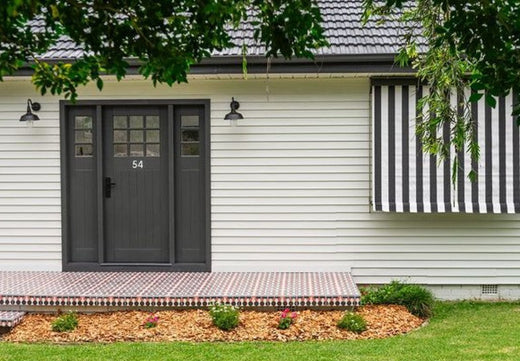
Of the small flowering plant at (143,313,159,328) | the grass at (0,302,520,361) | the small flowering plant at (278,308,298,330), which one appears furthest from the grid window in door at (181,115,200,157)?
the grass at (0,302,520,361)

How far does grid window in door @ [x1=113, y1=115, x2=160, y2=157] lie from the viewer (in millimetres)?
9188

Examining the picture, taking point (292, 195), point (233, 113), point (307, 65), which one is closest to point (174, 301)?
point (292, 195)

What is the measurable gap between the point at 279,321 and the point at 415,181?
2.83 metres

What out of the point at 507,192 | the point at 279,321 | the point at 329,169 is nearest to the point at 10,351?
the point at 279,321

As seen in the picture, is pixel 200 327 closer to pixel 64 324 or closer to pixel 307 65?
pixel 64 324

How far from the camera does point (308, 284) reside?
8188mm

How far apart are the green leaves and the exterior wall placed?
4.97m

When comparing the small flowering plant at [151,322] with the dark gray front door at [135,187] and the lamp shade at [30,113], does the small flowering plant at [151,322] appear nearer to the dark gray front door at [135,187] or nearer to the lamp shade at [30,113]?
the dark gray front door at [135,187]

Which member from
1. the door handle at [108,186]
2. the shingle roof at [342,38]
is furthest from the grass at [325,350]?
the shingle roof at [342,38]

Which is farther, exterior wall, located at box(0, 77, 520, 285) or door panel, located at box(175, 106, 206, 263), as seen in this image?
door panel, located at box(175, 106, 206, 263)

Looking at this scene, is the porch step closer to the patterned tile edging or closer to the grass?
the patterned tile edging

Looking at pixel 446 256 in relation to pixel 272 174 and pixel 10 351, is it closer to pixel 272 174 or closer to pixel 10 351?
pixel 272 174

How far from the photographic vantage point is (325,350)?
250 inches

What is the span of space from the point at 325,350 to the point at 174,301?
206 cm
